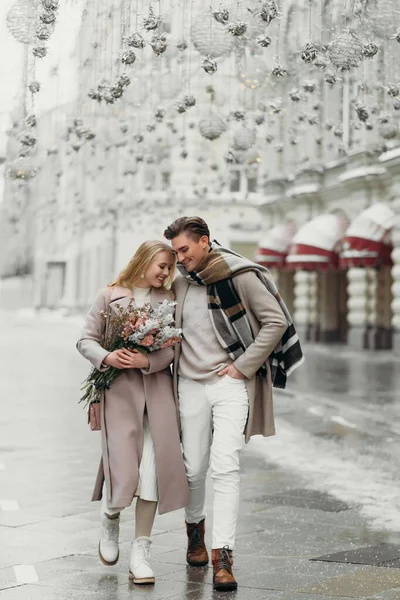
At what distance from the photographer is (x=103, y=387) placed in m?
6.22

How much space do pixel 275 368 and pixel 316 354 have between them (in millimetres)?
25176

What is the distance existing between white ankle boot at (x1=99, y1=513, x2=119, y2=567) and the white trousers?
43 centimetres

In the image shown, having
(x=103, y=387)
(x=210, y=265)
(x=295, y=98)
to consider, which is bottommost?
(x=103, y=387)

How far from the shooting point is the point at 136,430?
6.14m

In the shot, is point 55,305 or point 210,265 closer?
point 210,265

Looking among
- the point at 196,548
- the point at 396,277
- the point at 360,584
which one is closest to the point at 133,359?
the point at 196,548

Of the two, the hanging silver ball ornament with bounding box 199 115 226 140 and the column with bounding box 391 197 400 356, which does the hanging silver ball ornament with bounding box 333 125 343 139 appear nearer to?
the hanging silver ball ornament with bounding box 199 115 226 140

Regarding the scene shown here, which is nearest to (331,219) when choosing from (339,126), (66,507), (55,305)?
(339,126)

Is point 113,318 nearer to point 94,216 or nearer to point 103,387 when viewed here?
point 103,387

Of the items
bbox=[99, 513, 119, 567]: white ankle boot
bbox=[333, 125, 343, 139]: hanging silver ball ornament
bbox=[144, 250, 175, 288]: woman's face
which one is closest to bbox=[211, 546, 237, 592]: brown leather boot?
bbox=[99, 513, 119, 567]: white ankle boot

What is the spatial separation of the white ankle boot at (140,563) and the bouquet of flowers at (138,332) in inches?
30.9

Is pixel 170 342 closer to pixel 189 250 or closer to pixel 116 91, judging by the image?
pixel 189 250

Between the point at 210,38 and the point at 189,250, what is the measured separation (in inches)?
181

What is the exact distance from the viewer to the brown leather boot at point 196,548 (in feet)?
20.9
